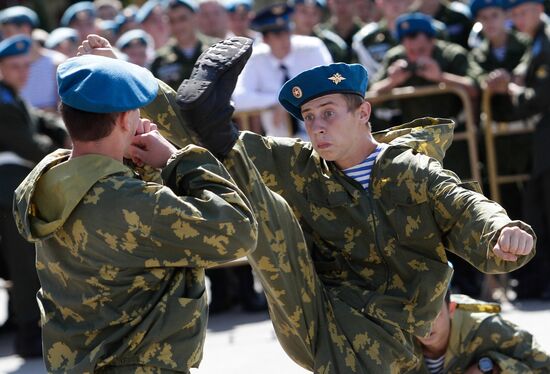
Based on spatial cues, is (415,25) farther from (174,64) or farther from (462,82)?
(174,64)

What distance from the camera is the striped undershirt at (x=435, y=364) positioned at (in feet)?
17.0

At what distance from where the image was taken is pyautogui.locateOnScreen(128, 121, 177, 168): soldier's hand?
3674 mm

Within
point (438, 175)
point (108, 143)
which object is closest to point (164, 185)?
point (108, 143)

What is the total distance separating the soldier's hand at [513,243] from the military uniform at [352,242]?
0.26m

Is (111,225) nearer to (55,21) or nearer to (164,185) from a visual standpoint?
(164,185)

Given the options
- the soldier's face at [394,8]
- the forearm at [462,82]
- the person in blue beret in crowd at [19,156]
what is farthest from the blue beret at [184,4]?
the forearm at [462,82]

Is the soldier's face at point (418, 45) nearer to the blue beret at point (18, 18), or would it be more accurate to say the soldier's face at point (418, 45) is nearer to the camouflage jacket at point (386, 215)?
the blue beret at point (18, 18)

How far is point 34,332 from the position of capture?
7527 mm

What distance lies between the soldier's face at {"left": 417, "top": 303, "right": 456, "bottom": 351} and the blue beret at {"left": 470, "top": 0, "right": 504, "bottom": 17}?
12.6ft

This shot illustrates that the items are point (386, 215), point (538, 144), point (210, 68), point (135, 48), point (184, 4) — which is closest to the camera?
point (210, 68)

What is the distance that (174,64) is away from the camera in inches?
348

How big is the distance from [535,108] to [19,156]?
3.56m

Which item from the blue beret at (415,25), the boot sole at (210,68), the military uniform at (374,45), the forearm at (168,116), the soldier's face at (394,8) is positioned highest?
the boot sole at (210,68)

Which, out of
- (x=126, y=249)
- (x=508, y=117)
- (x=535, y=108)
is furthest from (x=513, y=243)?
(x=508, y=117)
